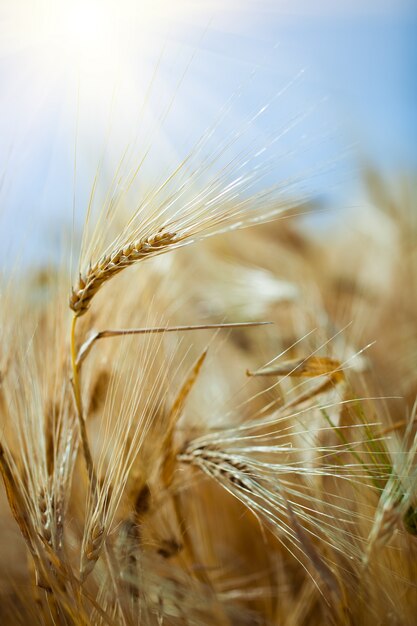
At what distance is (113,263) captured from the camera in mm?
551

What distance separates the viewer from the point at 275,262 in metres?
1.58

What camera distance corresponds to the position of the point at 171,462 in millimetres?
624

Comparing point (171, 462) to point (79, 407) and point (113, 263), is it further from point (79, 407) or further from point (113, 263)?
point (113, 263)

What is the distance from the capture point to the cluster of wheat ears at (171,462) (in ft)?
1.65

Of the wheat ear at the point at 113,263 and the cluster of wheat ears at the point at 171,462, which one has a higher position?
the wheat ear at the point at 113,263

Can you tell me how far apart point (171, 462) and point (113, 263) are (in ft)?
0.83

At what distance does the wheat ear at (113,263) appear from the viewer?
21.5 inches

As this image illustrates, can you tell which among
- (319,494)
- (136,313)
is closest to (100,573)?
(319,494)

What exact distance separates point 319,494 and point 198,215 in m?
0.34

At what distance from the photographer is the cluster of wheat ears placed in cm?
50

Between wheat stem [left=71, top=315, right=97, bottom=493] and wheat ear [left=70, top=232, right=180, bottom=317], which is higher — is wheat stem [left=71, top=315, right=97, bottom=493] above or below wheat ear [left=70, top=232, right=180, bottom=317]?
below

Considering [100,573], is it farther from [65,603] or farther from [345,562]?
[345,562]

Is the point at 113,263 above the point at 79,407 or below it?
above

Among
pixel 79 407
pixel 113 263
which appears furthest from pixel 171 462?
pixel 113 263
